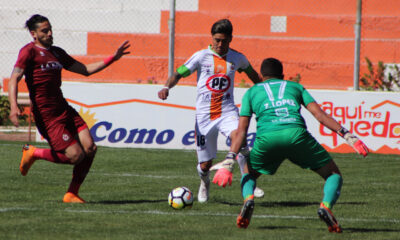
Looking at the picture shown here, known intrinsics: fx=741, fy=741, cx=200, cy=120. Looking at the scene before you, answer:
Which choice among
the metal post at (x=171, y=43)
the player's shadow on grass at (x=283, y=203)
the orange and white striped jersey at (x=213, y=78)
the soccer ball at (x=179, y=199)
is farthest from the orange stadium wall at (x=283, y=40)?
the soccer ball at (x=179, y=199)

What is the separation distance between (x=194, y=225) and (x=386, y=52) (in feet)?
55.3

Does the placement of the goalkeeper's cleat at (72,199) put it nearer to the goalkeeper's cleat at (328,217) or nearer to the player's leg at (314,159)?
the player's leg at (314,159)

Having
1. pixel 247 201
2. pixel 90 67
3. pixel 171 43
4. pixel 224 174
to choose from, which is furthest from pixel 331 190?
pixel 171 43

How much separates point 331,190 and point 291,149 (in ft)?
1.65

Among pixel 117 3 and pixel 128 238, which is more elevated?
pixel 117 3

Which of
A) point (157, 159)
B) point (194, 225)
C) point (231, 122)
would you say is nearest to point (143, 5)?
point (157, 159)

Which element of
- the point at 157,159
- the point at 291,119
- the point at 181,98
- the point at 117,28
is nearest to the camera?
the point at 291,119

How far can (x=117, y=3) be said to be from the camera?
2477 cm

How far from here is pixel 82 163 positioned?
8531mm

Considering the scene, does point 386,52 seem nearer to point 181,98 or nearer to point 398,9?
point 398,9

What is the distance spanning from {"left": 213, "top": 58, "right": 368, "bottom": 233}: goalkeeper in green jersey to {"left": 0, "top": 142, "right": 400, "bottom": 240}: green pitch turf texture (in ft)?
1.44

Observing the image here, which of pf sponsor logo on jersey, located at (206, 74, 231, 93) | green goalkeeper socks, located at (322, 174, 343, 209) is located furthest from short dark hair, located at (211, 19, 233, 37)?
green goalkeeper socks, located at (322, 174, 343, 209)

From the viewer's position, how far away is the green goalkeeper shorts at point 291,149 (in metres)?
6.59

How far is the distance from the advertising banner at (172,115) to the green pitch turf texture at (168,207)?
77.4 inches
